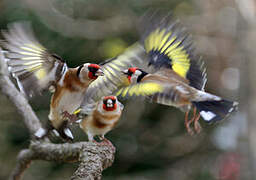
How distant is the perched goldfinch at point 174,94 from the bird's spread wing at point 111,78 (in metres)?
0.03

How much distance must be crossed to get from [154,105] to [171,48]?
360 cm

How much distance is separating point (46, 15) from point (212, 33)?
7.67ft

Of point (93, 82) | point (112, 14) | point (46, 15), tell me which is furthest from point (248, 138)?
point (93, 82)

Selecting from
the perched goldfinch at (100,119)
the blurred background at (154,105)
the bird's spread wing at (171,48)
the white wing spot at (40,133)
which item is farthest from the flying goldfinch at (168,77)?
the blurred background at (154,105)

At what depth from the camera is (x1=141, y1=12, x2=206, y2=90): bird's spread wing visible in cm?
140

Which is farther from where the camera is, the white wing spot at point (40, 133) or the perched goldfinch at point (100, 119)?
the white wing spot at point (40, 133)

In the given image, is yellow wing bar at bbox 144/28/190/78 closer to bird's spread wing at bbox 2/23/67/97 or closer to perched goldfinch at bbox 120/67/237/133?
perched goldfinch at bbox 120/67/237/133

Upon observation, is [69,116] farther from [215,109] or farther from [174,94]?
[215,109]

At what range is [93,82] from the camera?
1340 mm

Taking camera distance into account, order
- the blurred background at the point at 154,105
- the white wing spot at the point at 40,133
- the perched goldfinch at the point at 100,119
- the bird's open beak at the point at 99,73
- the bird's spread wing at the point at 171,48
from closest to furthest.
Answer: the bird's open beak at the point at 99,73 < the bird's spread wing at the point at 171,48 < the perched goldfinch at the point at 100,119 < the white wing spot at the point at 40,133 < the blurred background at the point at 154,105

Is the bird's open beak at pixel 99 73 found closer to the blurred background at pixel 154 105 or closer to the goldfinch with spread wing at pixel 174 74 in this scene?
the goldfinch with spread wing at pixel 174 74

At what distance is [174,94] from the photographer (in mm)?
1329

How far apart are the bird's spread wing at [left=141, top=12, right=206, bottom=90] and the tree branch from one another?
0.39 m

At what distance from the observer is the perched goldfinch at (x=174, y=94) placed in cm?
128
